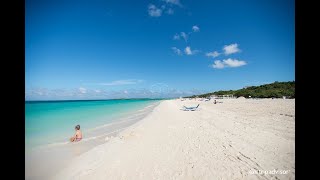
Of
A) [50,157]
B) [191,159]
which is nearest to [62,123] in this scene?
[50,157]

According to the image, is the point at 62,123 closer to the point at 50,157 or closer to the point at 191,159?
the point at 50,157

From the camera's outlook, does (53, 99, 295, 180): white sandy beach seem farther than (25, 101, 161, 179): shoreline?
No

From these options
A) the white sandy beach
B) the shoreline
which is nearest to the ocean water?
the shoreline

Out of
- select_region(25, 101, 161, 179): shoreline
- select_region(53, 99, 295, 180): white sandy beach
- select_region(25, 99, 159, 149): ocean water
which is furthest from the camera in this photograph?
select_region(25, 99, 159, 149): ocean water

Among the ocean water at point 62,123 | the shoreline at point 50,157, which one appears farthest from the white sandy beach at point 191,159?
the ocean water at point 62,123

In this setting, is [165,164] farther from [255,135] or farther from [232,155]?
[255,135]

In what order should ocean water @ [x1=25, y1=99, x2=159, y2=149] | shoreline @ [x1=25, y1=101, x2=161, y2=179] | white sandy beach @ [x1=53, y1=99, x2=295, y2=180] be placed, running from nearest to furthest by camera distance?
white sandy beach @ [x1=53, y1=99, x2=295, y2=180], shoreline @ [x1=25, y1=101, x2=161, y2=179], ocean water @ [x1=25, y1=99, x2=159, y2=149]

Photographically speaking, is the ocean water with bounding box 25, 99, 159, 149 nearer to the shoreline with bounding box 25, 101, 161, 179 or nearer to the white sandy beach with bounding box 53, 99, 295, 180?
the shoreline with bounding box 25, 101, 161, 179

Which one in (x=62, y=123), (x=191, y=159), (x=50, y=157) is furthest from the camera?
(x=62, y=123)

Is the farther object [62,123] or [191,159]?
[62,123]
